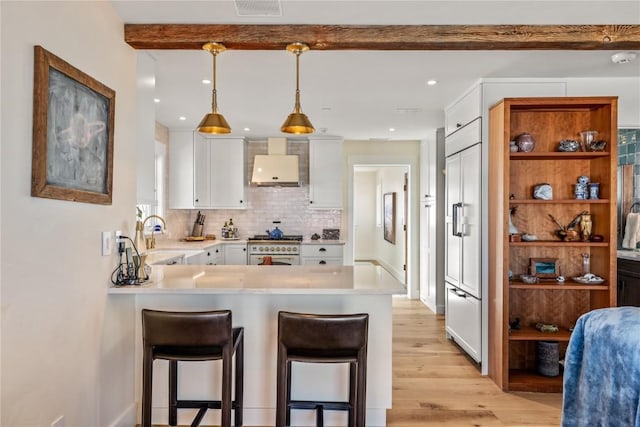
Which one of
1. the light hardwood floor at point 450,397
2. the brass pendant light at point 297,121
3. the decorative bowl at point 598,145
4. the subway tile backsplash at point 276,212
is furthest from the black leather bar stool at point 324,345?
the subway tile backsplash at point 276,212

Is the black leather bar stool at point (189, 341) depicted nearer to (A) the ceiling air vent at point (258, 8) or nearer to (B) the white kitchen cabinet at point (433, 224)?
(A) the ceiling air vent at point (258, 8)

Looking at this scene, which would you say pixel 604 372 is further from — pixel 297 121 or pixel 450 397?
pixel 297 121

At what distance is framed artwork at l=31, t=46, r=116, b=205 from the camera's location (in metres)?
1.61

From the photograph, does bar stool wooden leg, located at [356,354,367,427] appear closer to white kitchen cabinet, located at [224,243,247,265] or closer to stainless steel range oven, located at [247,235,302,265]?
stainless steel range oven, located at [247,235,302,265]

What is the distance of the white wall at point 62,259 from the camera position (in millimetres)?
1498

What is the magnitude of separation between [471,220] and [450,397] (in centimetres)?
146

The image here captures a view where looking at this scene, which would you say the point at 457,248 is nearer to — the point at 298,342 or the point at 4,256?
Result: the point at 298,342

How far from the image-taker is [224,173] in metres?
5.52

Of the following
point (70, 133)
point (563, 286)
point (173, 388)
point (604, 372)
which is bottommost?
point (173, 388)

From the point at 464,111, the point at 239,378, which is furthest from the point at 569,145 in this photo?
the point at 239,378

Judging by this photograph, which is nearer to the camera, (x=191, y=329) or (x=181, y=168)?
(x=191, y=329)

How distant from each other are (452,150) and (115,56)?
3.06 meters

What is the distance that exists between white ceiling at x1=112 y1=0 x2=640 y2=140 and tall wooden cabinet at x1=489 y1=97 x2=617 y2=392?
0.37 meters

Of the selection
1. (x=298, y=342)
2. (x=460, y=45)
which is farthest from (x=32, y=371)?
(x=460, y=45)
